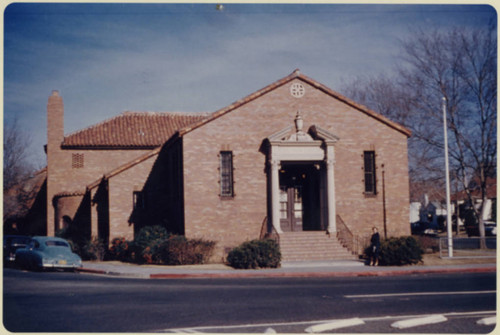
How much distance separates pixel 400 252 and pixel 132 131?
63.2 ft

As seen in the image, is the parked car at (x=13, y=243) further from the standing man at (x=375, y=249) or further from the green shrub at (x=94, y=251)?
the standing man at (x=375, y=249)

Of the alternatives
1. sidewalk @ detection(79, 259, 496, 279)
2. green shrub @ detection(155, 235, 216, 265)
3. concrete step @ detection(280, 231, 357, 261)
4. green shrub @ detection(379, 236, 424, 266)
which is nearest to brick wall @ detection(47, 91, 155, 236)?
green shrub @ detection(155, 235, 216, 265)

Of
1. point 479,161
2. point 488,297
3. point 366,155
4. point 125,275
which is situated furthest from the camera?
point 366,155

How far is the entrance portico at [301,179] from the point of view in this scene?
78.5ft

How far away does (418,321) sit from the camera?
32.3 feet

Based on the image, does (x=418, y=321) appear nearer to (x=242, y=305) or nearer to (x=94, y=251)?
(x=242, y=305)

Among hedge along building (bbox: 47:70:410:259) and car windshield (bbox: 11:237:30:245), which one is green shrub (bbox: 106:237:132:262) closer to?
hedge along building (bbox: 47:70:410:259)

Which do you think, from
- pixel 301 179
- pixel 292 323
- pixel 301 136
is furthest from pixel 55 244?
pixel 292 323

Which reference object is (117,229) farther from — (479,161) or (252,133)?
(479,161)

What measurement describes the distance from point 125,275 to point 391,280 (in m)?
8.76

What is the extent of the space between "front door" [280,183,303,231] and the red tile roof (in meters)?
10.6

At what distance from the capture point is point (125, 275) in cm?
1873

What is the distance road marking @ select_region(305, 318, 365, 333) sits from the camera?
370 inches

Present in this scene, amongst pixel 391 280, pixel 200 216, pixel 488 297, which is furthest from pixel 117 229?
pixel 488 297
